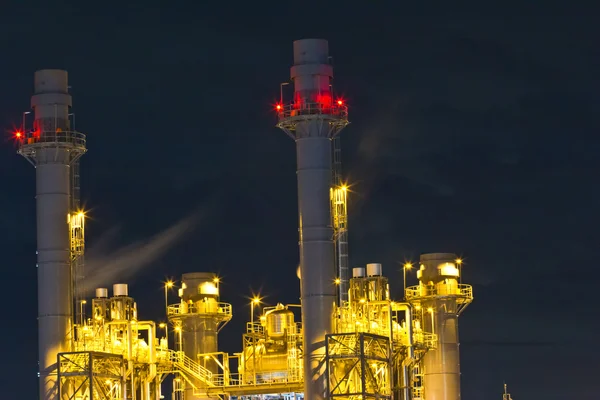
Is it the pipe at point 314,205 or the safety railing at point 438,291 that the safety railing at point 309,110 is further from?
the safety railing at point 438,291

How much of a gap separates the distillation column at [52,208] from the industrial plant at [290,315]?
86 mm

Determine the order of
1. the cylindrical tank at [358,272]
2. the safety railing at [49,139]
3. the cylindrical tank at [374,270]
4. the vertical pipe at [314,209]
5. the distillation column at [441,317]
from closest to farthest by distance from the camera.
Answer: the vertical pipe at [314,209] → the cylindrical tank at [374,270] → the cylindrical tank at [358,272] → the safety railing at [49,139] → the distillation column at [441,317]

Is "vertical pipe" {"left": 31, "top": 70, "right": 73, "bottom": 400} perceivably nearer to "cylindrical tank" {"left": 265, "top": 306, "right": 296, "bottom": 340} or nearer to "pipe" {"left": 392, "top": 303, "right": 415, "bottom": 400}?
"cylindrical tank" {"left": 265, "top": 306, "right": 296, "bottom": 340}

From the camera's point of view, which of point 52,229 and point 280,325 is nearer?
point 52,229

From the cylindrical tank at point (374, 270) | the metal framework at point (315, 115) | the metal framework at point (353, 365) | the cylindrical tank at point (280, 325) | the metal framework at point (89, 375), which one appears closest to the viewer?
the metal framework at point (353, 365)

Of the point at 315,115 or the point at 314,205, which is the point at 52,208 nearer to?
the point at 314,205

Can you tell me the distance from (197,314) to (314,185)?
22818 mm

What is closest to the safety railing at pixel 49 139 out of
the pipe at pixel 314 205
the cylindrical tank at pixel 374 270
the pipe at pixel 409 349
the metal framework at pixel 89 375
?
the metal framework at pixel 89 375

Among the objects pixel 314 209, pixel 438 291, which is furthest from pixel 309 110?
pixel 438 291

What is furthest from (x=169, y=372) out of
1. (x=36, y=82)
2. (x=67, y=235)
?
(x=36, y=82)

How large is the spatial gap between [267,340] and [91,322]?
42.5 feet

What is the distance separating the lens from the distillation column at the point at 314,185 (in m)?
111

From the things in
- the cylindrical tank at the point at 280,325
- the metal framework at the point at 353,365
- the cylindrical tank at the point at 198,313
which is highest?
the cylindrical tank at the point at 198,313

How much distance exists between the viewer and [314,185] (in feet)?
370
